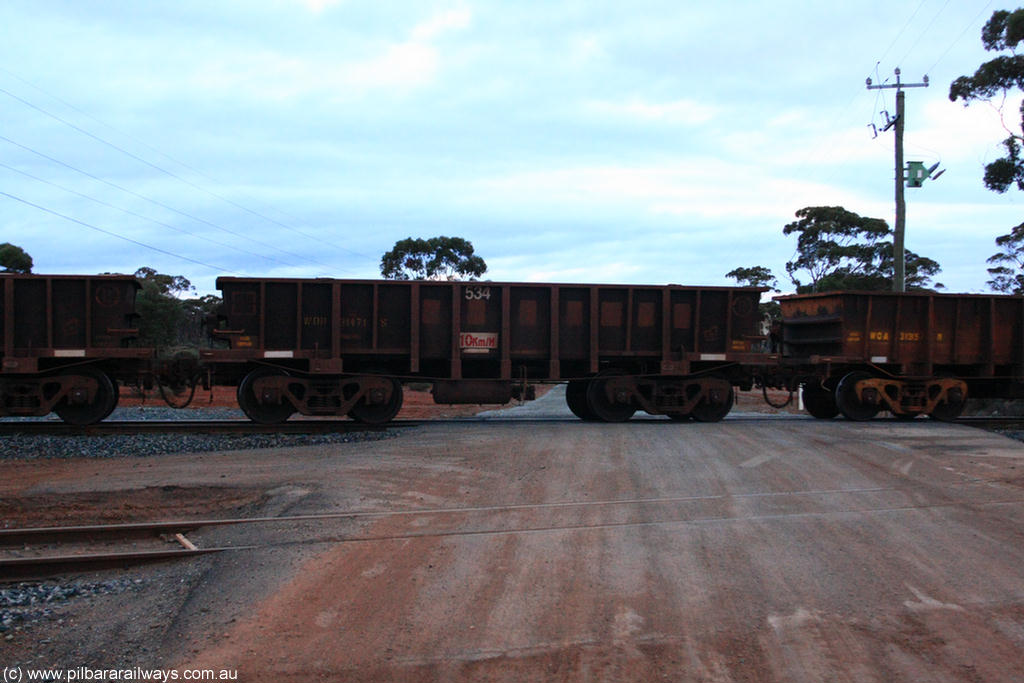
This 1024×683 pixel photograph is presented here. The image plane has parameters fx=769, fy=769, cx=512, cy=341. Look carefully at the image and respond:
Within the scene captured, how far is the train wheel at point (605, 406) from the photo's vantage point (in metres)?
15.5

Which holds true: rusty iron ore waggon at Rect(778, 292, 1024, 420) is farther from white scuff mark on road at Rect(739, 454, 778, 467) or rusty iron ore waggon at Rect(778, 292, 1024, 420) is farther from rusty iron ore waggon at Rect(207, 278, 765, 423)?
white scuff mark on road at Rect(739, 454, 778, 467)

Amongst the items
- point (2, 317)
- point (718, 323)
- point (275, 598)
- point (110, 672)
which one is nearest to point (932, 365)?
point (718, 323)

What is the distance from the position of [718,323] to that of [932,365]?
15.7ft

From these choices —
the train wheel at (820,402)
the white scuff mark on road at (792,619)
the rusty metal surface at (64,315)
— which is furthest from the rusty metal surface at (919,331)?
the rusty metal surface at (64,315)

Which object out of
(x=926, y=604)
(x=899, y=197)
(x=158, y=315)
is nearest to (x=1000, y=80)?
(x=899, y=197)

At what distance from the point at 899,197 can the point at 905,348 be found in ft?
37.1

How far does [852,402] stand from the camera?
1623cm

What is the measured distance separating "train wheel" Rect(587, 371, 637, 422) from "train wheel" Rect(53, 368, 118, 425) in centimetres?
906

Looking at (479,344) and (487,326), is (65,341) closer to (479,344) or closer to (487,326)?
(479,344)

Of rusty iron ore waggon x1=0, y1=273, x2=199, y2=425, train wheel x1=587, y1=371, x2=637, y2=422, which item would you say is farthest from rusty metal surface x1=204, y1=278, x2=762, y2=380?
rusty iron ore waggon x1=0, y1=273, x2=199, y2=425

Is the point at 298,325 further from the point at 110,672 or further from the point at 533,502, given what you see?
the point at 110,672

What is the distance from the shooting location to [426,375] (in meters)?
15.7

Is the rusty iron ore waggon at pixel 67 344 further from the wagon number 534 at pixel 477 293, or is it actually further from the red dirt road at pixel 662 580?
the red dirt road at pixel 662 580

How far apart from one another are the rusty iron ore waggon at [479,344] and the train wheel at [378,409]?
0.9 inches
